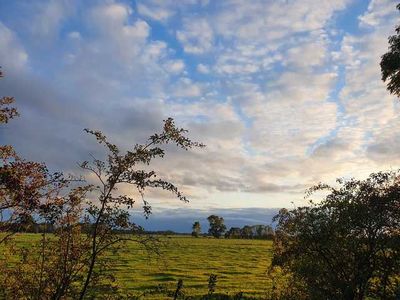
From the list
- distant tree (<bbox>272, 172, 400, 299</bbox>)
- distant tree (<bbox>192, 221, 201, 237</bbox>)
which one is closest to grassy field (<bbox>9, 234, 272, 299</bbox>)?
distant tree (<bbox>272, 172, 400, 299</bbox>)

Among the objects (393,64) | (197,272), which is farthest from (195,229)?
(393,64)

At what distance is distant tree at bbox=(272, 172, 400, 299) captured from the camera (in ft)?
58.4

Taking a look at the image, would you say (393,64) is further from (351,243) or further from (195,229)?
(195,229)

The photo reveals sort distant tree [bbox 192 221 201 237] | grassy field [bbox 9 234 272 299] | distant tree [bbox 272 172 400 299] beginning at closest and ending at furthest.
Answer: distant tree [bbox 272 172 400 299] < grassy field [bbox 9 234 272 299] < distant tree [bbox 192 221 201 237]

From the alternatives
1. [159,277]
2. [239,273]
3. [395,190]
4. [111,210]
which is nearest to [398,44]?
[395,190]

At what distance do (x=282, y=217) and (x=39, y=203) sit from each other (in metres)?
14.2

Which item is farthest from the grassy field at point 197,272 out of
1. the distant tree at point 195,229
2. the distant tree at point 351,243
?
the distant tree at point 195,229

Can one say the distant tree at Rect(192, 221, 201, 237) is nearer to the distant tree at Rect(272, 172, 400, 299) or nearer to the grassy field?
the grassy field

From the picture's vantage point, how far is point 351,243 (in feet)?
60.6

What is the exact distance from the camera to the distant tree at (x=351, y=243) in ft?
58.4

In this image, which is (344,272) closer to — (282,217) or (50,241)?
(282,217)

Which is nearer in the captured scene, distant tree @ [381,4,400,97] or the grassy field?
distant tree @ [381,4,400,97]

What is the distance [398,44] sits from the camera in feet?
69.9

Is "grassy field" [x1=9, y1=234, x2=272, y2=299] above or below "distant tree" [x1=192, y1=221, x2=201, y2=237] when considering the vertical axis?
below
